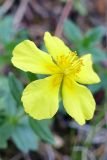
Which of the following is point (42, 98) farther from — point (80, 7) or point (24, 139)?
point (80, 7)

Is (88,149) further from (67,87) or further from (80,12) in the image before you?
(80,12)

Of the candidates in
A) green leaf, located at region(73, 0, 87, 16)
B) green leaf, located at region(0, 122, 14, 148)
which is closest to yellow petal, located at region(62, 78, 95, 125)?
green leaf, located at region(0, 122, 14, 148)

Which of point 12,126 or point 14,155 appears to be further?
point 14,155

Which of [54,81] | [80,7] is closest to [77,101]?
[54,81]

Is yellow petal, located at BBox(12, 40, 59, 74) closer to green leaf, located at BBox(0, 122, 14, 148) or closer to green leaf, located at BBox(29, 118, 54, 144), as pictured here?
green leaf, located at BBox(29, 118, 54, 144)

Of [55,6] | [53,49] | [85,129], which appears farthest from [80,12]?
[53,49]

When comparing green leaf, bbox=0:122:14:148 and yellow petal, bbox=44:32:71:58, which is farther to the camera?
green leaf, bbox=0:122:14:148
